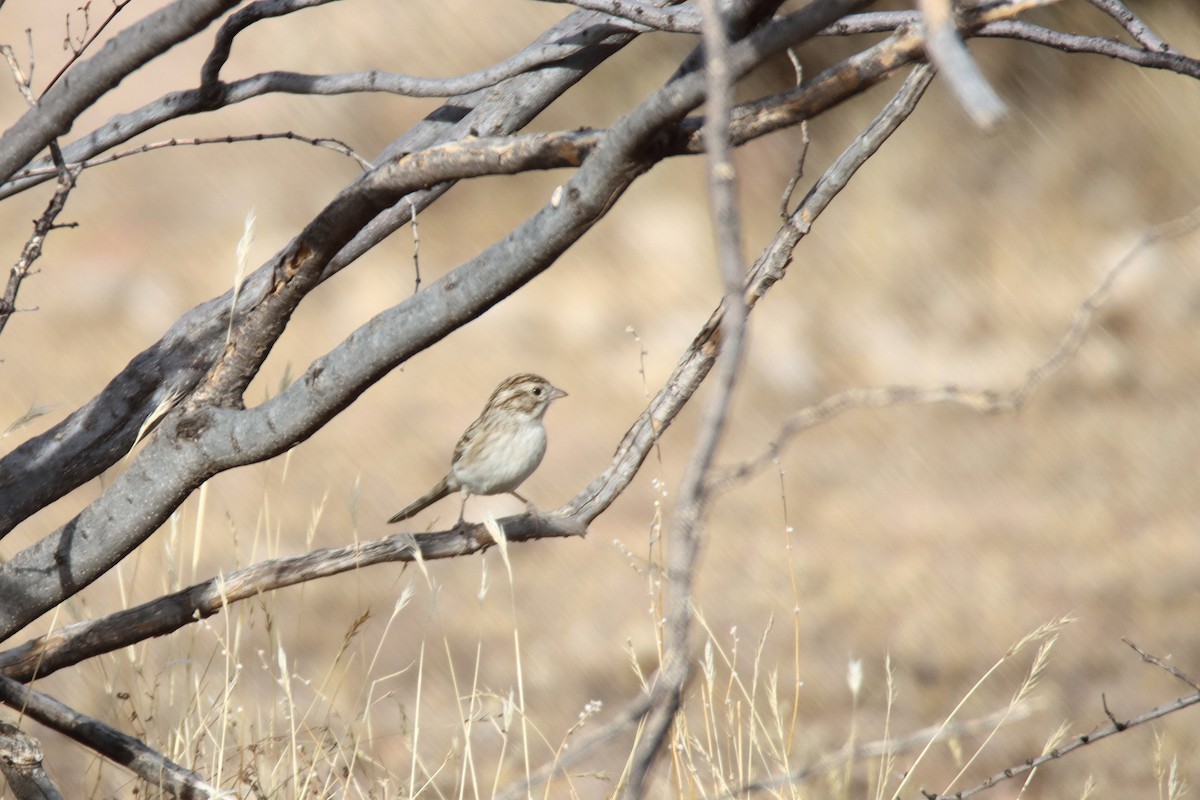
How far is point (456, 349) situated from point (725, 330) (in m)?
7.34

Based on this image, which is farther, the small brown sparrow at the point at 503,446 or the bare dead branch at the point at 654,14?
the small brown sparrow at the point at 503,446

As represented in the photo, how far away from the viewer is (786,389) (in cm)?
833

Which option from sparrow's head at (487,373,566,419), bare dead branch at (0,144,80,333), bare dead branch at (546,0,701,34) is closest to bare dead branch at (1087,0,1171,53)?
bare dead branch at (546,0,701,34)

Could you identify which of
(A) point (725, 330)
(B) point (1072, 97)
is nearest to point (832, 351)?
(B) point (1072, 97)

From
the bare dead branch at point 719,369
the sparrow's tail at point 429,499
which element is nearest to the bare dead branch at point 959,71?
the bare dead branch at point 719,369

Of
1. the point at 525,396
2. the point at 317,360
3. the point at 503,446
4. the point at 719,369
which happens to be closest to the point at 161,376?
the point at 317,360

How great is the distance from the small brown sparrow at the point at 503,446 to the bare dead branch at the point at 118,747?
182 centimetres

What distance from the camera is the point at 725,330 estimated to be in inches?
36.0

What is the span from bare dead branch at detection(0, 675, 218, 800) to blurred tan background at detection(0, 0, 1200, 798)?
324 cm

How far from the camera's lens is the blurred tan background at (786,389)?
21.5 ft

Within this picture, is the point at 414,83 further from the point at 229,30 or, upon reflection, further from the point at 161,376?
the point at 161,376

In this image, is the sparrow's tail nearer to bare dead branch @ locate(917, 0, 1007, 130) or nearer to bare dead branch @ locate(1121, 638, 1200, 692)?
bare dead branch @ locate(1121, 638, 1200, 692)

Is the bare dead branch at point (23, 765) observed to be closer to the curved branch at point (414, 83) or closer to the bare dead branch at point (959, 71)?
the curved branch at point (414, 83)

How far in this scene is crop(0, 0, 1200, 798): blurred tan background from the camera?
6566mm
